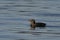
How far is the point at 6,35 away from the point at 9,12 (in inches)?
223

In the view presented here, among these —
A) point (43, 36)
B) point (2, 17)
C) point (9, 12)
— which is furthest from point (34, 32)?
point (9, 12)

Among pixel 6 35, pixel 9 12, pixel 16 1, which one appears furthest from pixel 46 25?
pixel 16 1

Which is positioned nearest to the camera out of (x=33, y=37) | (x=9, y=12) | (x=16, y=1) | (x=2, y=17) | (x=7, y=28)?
(x=33, y=37)

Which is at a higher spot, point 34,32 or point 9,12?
point 9,12

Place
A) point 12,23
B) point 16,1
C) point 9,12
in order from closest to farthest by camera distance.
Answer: point 12,23
point 9,12
point 16,1

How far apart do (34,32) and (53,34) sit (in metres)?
0.61

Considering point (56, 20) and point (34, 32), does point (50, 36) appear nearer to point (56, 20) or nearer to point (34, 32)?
point (34, 32)

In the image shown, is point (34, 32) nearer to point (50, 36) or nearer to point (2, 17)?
point (50, 36)

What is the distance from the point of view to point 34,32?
12438 mm

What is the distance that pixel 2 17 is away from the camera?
16.0 meters

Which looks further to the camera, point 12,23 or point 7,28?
point 12,23

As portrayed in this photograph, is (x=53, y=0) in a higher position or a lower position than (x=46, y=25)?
higher

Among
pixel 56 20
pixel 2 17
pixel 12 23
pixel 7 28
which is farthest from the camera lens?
pixel 2 17

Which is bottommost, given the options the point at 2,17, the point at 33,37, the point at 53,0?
the point at 33,37
